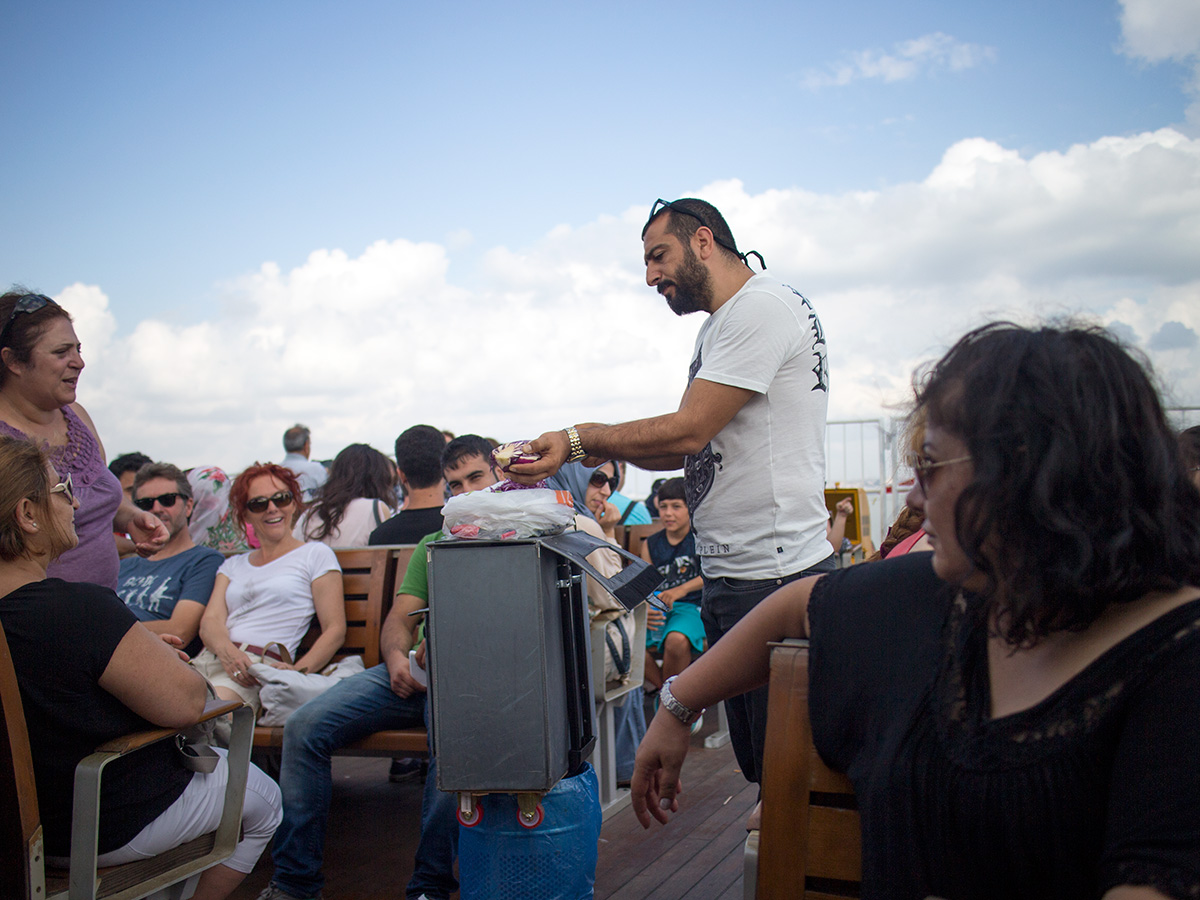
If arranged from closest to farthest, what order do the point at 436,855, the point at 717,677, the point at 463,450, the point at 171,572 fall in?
the point at 717,677 < the point at 436,855 < the point at 463,450 < the point at 171,572

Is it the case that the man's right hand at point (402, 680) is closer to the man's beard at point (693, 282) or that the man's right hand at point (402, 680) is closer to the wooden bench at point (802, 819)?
the man's beard at point (693, 282)

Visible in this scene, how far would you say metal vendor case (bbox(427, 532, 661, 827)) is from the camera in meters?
2.32

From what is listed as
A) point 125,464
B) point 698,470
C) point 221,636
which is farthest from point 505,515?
point 125,464

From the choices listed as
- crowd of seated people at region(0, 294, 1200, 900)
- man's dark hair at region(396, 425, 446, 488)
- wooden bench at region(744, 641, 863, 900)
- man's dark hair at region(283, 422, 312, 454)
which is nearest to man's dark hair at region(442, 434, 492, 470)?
crowd of seated people at region(0, 294, 1200, 900)

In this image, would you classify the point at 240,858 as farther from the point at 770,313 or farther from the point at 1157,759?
the point at 1157,759

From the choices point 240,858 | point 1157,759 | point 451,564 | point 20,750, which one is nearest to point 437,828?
point 240,858

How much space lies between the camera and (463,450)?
12.5 feet

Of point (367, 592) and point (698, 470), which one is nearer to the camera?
point (698, 470)

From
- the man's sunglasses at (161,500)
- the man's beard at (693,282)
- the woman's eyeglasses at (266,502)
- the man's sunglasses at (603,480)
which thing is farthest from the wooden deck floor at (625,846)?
the man's beard at (693,282)

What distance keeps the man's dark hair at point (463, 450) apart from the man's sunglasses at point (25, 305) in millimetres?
1582

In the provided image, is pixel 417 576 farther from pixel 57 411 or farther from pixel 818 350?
pixel 818 350

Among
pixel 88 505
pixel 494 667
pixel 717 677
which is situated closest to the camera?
pixel 717 677

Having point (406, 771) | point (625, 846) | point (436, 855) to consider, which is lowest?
point (406, 771)

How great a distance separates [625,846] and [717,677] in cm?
244
